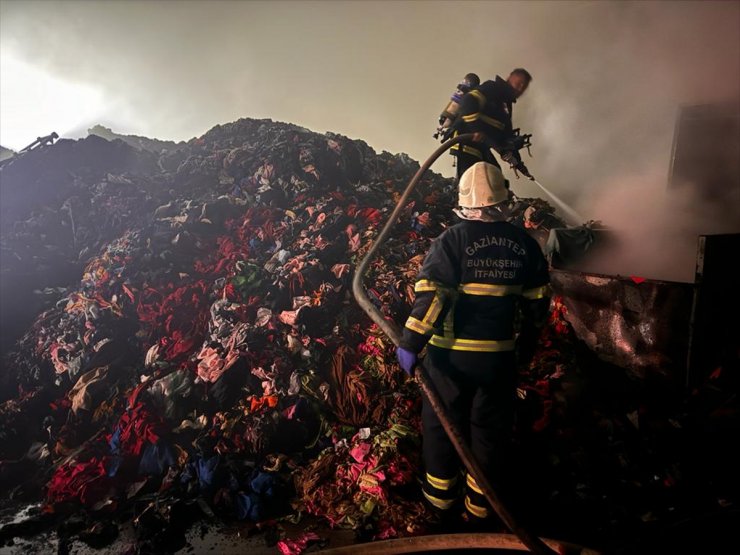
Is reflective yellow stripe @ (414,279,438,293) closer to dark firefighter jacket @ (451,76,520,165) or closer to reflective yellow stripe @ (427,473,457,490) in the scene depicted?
reflective yellow stripe @ (427,473,457,490)

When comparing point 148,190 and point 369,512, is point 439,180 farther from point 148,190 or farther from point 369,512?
point 369,512

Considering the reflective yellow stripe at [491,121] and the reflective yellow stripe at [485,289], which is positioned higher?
the reflective yellow stripe at [491,121]

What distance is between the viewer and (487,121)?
4.14 meters

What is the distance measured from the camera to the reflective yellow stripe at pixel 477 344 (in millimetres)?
2170

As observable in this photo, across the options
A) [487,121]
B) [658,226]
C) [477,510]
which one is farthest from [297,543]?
[658,226]

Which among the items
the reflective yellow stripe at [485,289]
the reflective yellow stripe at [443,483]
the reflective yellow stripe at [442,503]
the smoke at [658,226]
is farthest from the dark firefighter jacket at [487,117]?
the reflective yellow stripe at [442,503]

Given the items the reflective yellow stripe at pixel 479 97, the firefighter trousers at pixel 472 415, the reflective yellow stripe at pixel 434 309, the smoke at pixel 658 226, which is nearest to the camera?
the reflective yellow stripe at pixel 434 309

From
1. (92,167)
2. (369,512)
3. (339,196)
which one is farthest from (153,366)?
(92,167)

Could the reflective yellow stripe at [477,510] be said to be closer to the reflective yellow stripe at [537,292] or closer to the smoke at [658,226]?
the reflective yellow stripe at [537,292]

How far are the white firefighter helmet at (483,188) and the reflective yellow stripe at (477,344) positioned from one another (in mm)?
816

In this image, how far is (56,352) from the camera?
187 inches

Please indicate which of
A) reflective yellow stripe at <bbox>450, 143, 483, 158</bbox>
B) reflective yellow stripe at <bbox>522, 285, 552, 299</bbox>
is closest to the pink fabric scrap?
reflective yellow stripe at <bbox>522, 285, 552, 299</bbox>

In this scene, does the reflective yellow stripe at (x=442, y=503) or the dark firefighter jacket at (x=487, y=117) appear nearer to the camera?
the reflective yellow stripe at (x=442, y=503)

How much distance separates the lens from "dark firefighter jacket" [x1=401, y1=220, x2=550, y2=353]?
6.89 ft
